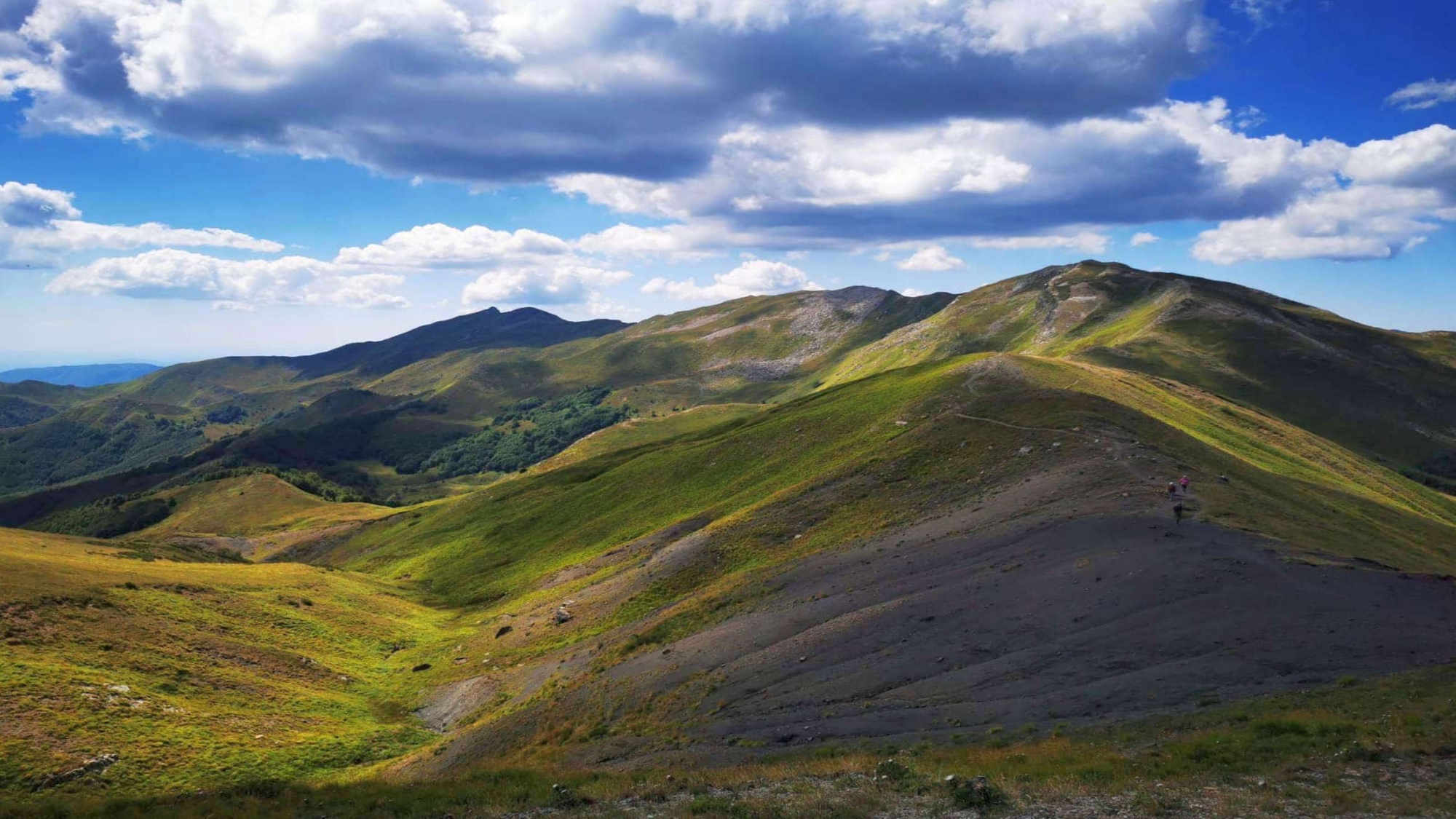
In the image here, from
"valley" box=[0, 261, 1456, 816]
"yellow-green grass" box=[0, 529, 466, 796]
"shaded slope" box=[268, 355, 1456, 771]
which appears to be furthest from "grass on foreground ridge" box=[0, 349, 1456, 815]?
"shaded slope" box=[268, 355, 1456, 771]

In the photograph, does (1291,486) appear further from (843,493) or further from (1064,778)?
(1064,778)

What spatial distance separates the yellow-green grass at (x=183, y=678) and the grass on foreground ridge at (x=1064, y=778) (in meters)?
4.98

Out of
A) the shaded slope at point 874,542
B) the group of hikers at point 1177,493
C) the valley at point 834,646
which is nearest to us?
the valley at point 834,646

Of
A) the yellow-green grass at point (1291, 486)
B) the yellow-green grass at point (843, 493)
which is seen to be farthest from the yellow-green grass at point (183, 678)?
the yellow-green grass at point (1291, 486)

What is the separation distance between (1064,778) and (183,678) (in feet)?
158

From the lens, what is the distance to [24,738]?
3331cm

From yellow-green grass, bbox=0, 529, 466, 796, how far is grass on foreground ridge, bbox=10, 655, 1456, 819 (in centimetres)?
498

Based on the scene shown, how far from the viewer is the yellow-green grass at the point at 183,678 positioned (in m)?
35.1

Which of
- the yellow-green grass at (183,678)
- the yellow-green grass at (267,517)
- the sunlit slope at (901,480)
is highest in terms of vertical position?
the sunlit slope at (901,480)

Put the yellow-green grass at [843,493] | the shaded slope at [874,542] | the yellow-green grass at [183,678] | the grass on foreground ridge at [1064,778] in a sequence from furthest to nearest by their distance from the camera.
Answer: the yellow-green grass at [843,493] < the shaded slope at [874,542] < the yellow-green grass at [183,678] < the grass on foreground ridge at [1064,778]

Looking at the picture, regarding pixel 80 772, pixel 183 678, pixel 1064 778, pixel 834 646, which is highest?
pixel 1064 778

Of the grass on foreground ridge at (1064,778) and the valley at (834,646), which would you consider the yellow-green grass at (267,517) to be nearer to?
the valley at (834,646)

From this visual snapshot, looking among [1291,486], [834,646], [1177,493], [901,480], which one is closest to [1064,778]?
[834,646]

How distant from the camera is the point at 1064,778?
24.3 m
